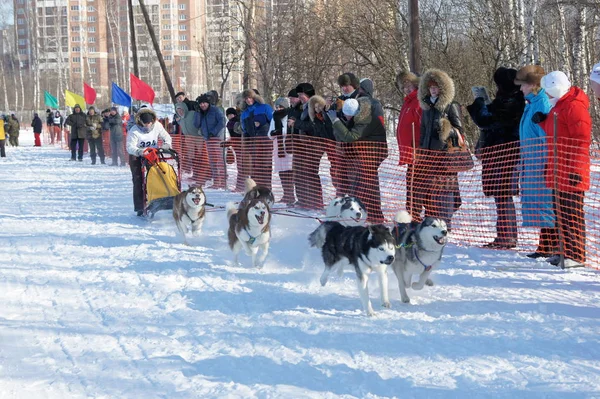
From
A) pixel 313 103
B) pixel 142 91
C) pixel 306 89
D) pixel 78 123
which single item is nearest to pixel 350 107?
pixel 313 103

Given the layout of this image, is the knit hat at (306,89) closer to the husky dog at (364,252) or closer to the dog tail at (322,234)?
the dog tail at (322,234)

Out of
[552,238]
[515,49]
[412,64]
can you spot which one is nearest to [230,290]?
[552,238]

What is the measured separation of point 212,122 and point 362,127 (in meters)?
5.22

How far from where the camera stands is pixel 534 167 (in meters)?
6.37

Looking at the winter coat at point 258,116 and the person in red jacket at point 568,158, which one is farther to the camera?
the winter coat at point 258,116

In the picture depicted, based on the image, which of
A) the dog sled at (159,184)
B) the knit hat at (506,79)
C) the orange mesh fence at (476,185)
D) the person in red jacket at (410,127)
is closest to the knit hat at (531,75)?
the knit hat at (506,79)

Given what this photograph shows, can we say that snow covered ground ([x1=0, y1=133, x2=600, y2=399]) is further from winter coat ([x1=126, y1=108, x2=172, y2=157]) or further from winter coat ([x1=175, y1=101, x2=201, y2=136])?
winter coat ([x1=175, y1=101, x2=201, y2=136])

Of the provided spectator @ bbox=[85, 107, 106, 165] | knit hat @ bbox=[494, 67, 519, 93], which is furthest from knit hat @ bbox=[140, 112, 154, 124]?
spectator @ bbox=[85, 107, 106, 165]

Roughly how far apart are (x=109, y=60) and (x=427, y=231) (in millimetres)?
72107

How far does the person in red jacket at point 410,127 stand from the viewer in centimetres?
764

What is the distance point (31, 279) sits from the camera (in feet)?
20.5

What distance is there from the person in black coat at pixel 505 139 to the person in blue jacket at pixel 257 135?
14.5 feet

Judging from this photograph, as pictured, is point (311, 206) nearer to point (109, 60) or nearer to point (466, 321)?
point (466, 321)

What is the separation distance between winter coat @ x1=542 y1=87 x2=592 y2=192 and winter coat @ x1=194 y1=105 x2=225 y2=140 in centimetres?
755
